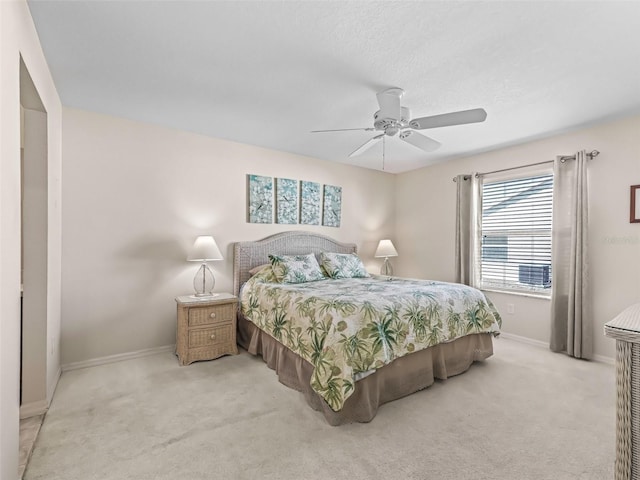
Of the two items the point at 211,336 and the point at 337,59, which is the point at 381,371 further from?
the point at 337,59

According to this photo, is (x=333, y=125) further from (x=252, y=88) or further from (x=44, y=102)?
(x=44, y=102)

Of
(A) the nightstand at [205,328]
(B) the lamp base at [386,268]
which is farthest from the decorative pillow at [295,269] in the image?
(B) the lamp base at [386,268]

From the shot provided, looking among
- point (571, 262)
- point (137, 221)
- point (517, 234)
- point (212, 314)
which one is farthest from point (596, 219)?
point (137, 221)

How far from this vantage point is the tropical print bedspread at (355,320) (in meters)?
2.17

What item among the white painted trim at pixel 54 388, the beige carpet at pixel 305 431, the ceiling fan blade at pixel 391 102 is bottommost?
the beige carpet at pixel 305 431

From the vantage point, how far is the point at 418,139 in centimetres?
286

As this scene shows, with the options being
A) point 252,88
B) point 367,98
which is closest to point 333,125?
point 367,98

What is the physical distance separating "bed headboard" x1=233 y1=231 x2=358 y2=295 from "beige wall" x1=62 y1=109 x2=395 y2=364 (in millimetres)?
124

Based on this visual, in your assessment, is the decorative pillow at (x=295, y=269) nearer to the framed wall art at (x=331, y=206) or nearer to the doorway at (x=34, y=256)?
the framed wall art at (x=331, y=206)

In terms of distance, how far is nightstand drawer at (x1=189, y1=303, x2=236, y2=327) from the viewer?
10.5 ft

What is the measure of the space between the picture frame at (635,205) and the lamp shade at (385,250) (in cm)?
271

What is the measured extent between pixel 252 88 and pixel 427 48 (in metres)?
1.37

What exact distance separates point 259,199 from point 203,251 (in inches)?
44.5

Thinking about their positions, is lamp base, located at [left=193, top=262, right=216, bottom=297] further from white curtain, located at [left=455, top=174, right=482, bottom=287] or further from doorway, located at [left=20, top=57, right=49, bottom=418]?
white curtain, located at [left=455, top=174, right=482, bottom=287]
